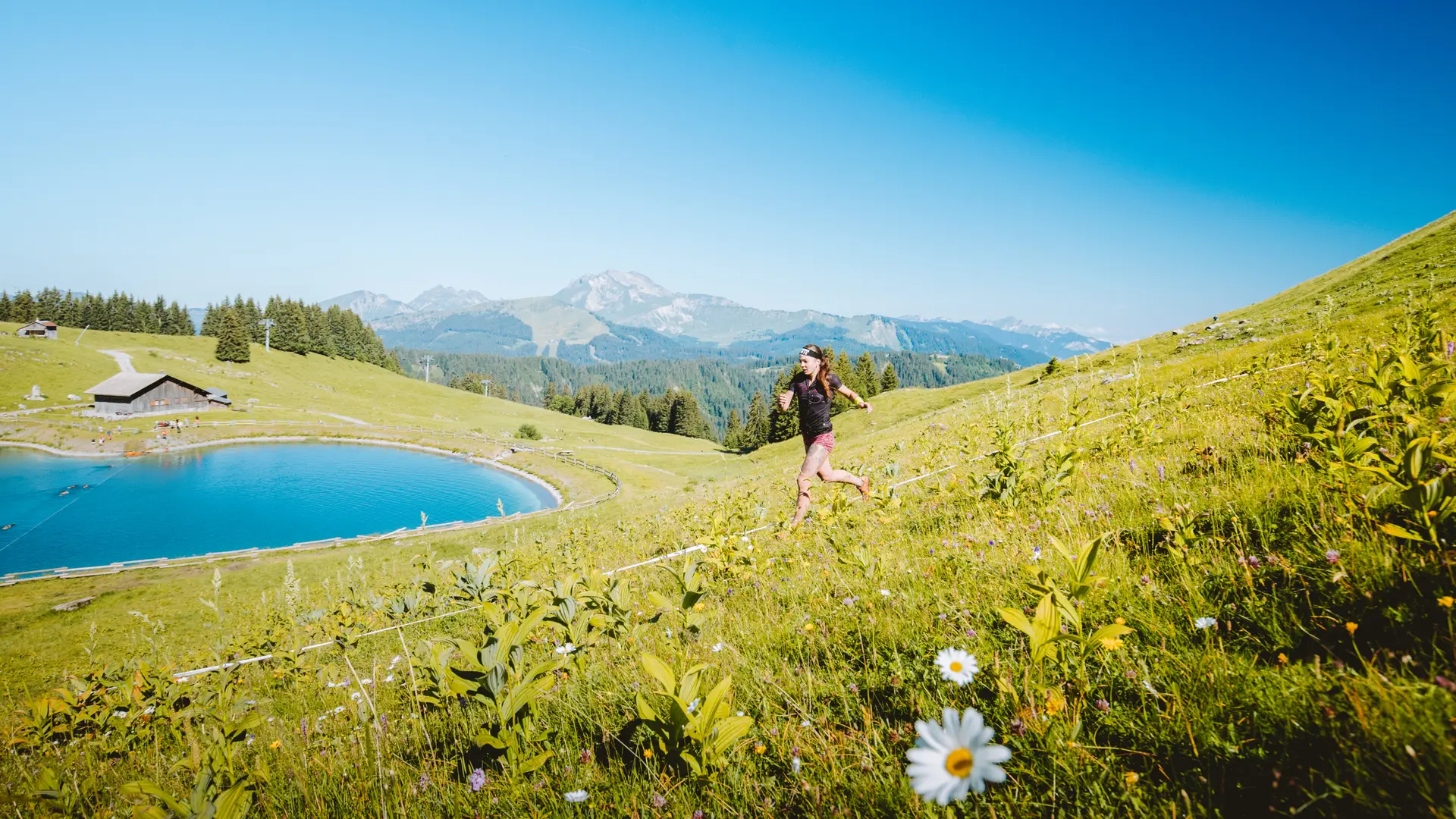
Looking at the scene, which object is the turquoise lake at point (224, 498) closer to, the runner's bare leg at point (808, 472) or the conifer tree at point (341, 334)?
the runner's bare leg at point (808, 472)

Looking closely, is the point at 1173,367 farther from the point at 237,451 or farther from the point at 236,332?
the point at 236,332

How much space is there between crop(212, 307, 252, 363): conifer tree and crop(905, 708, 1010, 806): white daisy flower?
156696 millimetres

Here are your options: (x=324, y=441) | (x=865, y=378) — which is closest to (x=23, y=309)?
(x=324, y=441)

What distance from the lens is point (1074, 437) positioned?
8602 mm

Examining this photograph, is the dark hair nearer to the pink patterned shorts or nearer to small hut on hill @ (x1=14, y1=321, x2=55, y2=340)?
the pink patterned shorts

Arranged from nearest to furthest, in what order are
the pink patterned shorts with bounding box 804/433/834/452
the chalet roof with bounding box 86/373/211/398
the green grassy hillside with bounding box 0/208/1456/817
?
the green grassy hillside with bounding box 0/208/1456/817 < the pink patterned shorts with bounding box 804/433/834/452 < the chalet roof with bounding box 86/373/211/398

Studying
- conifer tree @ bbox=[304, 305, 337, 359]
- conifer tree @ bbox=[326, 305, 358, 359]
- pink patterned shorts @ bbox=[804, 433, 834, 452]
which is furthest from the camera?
conifer tree @ bbox=[326, 305, 358, 359]

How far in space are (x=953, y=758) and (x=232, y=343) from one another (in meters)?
158

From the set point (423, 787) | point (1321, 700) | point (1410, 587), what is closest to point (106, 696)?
point (423, 787)

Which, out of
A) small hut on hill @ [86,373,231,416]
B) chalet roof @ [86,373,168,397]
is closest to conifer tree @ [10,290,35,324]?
small hut on hill @ [86,373,231,416]

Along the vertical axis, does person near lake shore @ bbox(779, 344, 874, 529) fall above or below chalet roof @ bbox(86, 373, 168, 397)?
above

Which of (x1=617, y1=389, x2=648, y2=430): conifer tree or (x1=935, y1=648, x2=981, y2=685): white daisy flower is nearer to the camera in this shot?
(x1=935, y1=648, x2=981, y2=685): white daisy flower

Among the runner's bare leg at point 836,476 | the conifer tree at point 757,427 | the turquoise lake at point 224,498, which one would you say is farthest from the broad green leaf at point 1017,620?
the conifer tree at point 757,427

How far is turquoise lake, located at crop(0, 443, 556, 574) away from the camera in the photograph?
156 feet
